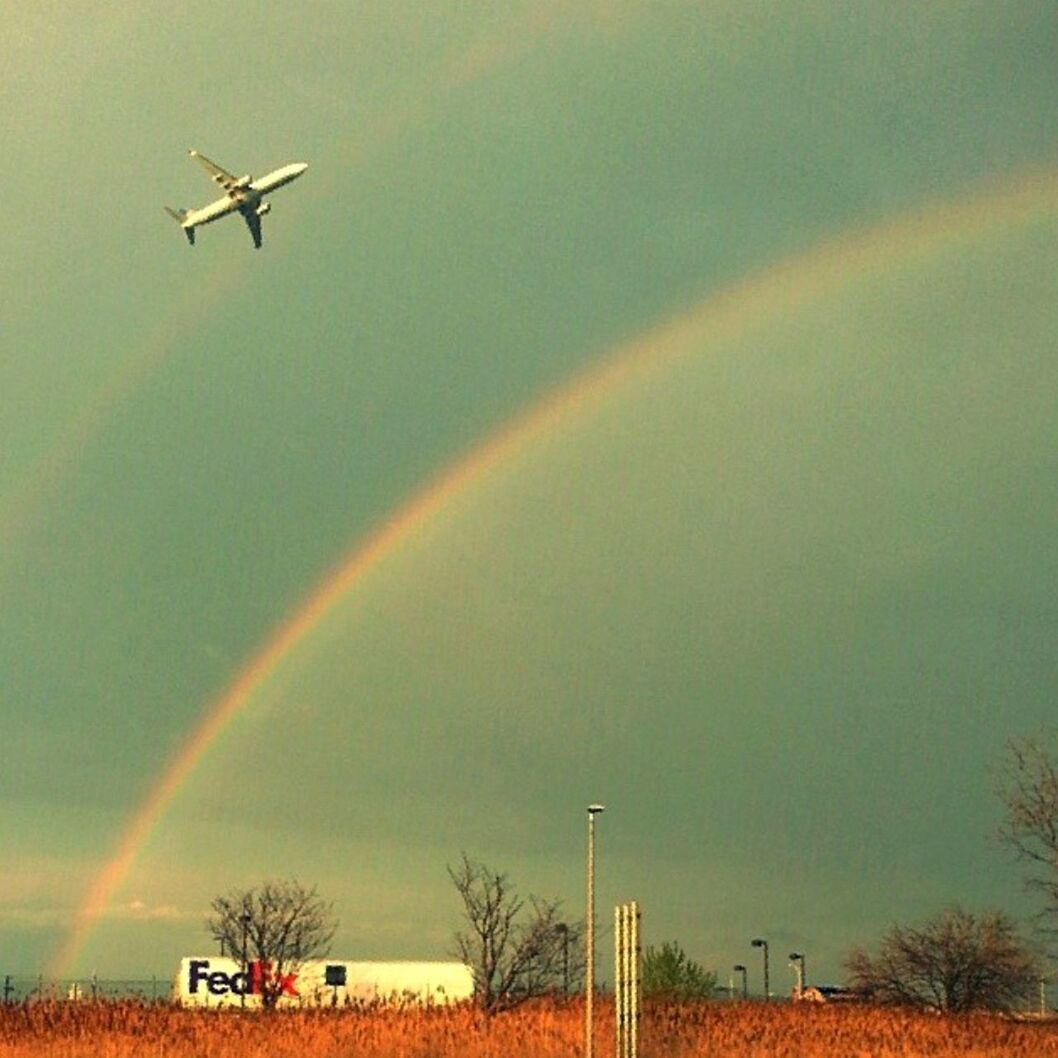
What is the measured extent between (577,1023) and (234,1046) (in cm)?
932

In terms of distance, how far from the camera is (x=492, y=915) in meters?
52.7

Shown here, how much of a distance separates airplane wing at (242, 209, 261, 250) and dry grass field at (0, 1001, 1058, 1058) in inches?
2369

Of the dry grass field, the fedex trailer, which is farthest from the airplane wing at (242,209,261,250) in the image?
the dry grass field

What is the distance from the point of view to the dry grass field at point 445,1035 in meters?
33.4

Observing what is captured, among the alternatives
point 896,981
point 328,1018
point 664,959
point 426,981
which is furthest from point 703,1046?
point 426,981

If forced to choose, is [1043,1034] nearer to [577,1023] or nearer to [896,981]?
[577,1023]

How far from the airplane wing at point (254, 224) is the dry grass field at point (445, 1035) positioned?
60.2 metres

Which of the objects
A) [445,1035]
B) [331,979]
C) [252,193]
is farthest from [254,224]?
[445,1035]

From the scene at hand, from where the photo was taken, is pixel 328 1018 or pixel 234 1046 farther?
pixel 328 1018

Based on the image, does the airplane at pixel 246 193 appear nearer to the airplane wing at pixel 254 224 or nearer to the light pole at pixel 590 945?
the airplane wing at pixel 254 224

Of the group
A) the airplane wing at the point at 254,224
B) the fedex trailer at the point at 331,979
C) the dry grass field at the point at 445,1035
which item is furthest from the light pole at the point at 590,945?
the airplane wing at the point at 254,224

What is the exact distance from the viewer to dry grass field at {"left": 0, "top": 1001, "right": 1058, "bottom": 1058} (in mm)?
33438

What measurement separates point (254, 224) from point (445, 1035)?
70010mm

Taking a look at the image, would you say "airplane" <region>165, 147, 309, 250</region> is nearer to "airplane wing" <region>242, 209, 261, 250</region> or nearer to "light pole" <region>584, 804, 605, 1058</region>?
"airplane wing" <region>242, 209, 261, 250</region>
